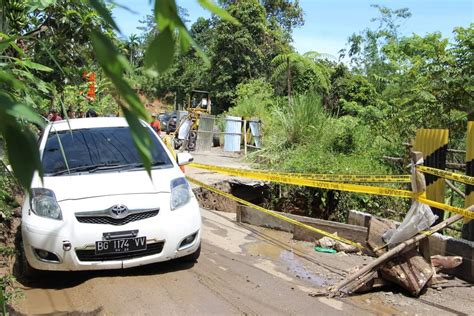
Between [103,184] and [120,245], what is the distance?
0.67 m

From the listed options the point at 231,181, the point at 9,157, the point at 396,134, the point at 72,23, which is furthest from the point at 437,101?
the point at 9,157

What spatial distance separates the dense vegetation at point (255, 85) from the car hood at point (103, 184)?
0.74 m

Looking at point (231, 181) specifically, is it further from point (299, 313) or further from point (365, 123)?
point (299, 313)

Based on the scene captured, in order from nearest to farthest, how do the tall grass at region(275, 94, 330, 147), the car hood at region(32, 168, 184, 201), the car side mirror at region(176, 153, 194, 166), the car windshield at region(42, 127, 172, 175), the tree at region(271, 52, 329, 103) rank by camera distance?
the car hood at region(32, 168, 184, 201), the car windshield at region(42, 127, 172, 175), the car side mirror at region(176, 153, 194, 166), the tall grass at region(275, 94, 330, 147), the tree at region(271, 52, 329, 103)

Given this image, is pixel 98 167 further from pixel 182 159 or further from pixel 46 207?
pixel 182 159

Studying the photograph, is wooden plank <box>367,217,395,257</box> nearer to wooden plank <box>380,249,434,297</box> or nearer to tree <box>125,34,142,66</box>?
wooden plank <box>380,249,434,297</box>

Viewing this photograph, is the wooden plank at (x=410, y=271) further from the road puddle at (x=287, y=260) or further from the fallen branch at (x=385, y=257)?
the road puddle at (x=287, y=260)

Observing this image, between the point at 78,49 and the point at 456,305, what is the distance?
4.10 meters

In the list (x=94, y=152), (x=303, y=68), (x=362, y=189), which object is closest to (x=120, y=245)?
(x=94, y=152)

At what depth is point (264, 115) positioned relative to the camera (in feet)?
57.9

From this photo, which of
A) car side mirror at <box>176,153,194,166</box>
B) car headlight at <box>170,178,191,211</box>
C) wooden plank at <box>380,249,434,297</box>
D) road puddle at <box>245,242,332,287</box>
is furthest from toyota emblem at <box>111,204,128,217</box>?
wooden plank at <box>380,249,434,297</box>

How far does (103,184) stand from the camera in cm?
481

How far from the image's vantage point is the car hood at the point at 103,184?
464 cm

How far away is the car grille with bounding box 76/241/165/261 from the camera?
4.48 metres
